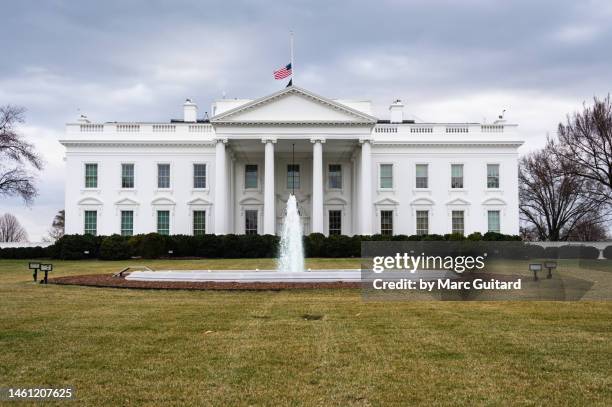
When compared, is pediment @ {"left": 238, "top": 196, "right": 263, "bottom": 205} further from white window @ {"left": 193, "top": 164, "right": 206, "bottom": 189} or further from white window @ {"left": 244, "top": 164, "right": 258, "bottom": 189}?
white window @ {"left": 193, "top": 164, "right": 206, "bottom": 189}

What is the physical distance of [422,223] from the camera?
45.7 m

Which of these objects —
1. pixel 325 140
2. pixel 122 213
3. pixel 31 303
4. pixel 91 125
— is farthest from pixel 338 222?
pixel 31 303

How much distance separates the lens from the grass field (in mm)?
6988

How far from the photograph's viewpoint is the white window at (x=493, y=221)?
45438 mm

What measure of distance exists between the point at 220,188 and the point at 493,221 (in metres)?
19.6

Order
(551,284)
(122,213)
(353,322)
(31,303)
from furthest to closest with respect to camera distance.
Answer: (122,213)
(551,284)
(31,303)
(353,322)

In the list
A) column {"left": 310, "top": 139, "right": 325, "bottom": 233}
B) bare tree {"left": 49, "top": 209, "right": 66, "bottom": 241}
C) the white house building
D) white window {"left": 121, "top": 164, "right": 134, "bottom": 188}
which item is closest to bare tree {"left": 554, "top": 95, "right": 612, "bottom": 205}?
the white house building

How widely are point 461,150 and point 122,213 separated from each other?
81.2 ft

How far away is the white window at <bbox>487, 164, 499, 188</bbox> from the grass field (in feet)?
105

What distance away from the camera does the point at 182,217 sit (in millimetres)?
45312

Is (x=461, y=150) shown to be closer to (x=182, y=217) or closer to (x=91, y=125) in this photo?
(x=182, y=217)

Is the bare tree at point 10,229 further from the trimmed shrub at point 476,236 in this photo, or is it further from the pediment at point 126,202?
the trimmed shrub at point 476,236

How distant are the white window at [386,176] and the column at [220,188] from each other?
11.5 meters

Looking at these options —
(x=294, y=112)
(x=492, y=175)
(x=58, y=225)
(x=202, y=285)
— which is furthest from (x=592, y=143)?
(x=58, y=225)
